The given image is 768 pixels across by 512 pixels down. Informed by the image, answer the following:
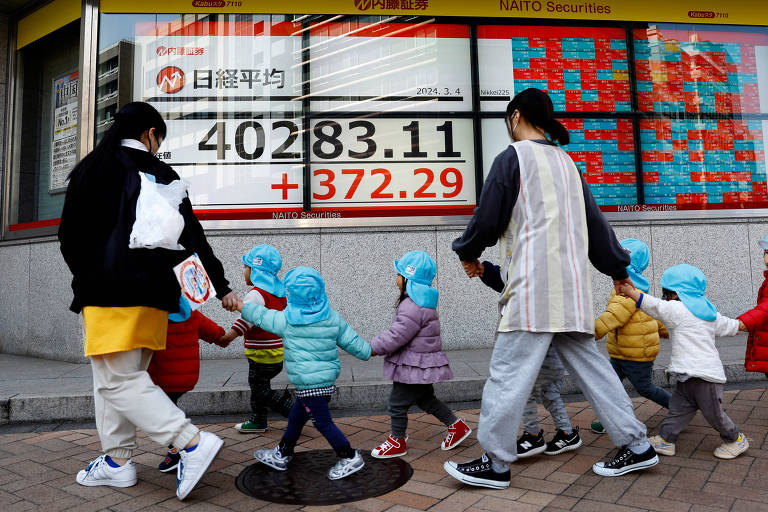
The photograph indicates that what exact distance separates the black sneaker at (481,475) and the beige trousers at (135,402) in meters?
1.36

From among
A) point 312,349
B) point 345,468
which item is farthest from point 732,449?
point 312,349

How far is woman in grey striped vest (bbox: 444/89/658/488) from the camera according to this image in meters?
2.69

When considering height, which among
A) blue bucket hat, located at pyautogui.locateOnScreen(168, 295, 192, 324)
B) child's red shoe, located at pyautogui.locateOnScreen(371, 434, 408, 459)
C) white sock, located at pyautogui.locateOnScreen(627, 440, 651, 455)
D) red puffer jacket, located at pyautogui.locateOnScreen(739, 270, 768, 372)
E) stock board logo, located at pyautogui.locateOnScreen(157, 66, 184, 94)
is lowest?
child's red shoe, located at pyautogui.locateOnScreen(371, 434, 408, 459)

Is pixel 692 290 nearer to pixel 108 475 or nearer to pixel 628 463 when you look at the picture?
pixel 628 463

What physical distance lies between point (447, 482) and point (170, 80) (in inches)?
238

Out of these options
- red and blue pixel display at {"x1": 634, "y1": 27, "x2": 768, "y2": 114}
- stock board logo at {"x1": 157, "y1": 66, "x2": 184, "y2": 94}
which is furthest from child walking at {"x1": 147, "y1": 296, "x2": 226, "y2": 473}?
red and blue pixel display at {"x1": 634, "y1": 27, "x2": 768, "y2": 114}

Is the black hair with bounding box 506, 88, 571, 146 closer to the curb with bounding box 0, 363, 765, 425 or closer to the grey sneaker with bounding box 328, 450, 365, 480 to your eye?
the grey sneaker with bounding box 328, 450, 365, 480

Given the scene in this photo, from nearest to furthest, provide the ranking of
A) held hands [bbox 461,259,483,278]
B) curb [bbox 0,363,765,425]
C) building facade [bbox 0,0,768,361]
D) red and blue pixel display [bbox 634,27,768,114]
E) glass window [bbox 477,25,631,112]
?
held hands [bbox 461,259,483,278]
curb [bbox 0,363,765,425]
building facade [bbox 0,0,768,361]
glass window [bbox 477,25,631,112]
red and blue pixel display [bbox 634,27,768,114]

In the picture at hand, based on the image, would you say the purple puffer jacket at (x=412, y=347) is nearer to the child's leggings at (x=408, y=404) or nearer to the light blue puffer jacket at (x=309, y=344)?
the child's leggings at (x=408, y=404)

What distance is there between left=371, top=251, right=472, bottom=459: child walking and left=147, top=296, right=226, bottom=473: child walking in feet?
3.60

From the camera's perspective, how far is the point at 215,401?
4.42 m

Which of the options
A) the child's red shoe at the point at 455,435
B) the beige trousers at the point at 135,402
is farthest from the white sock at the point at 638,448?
the beige trousers at the point at 135,402

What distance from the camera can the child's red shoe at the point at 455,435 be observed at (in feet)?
11.3

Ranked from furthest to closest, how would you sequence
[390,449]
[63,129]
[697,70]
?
1. [697,70]
2. [63,129]
3. [390,449]
